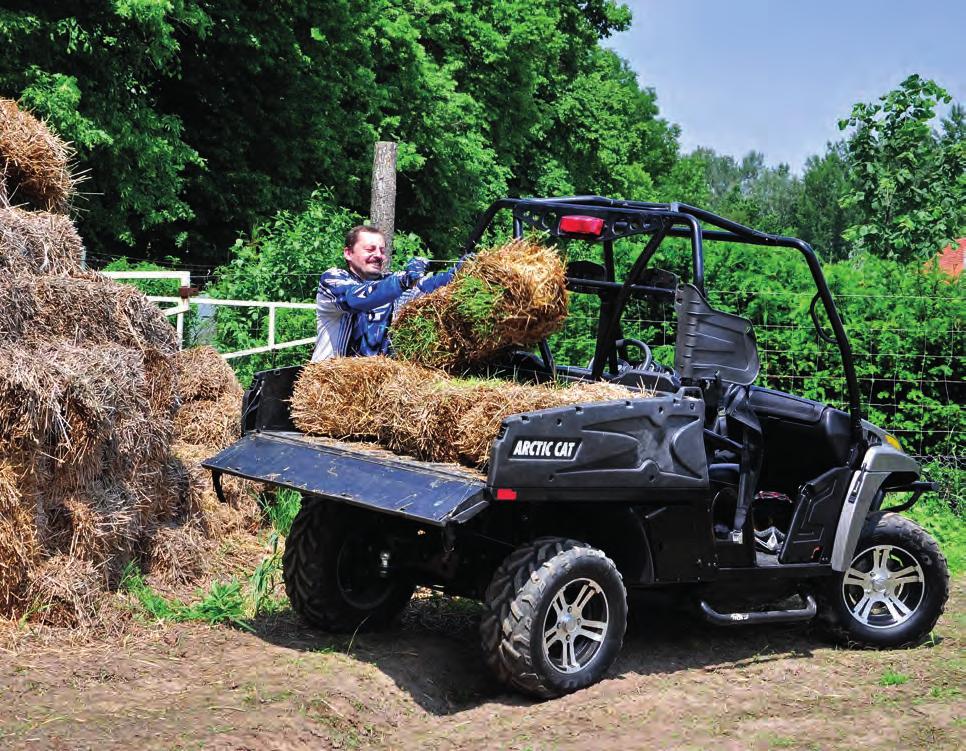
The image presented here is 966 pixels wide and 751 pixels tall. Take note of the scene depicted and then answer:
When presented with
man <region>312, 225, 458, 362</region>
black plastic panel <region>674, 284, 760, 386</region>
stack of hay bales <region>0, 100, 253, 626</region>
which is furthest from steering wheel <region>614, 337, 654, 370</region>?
stack of hay bales <region>0, 100, 253, 626</region>

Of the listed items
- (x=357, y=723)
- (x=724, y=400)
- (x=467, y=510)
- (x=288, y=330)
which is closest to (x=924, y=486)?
(x=724, y=400)

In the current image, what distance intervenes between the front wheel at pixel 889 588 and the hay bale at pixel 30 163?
501 centimetres

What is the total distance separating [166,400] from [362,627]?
185 cm

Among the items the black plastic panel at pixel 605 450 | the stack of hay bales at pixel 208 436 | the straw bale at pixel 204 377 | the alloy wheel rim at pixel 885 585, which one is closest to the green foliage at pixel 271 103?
the straw bale at pixel 204 377

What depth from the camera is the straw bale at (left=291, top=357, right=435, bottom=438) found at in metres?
6.07

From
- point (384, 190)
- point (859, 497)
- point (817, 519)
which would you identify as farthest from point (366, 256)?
point (384, 190)

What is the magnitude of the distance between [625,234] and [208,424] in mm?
3831

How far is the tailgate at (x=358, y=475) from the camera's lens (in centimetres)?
525

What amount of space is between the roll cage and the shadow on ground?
1268mm

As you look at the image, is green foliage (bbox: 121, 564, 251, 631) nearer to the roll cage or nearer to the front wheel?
the roll cage

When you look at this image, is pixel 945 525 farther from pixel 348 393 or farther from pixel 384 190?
pixel 348 393

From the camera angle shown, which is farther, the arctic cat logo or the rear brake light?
the rear brake light

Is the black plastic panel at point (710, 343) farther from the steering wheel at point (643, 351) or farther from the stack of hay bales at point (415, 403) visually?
the steering wheel at point (643, 351)

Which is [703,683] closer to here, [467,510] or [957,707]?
[957,707]
